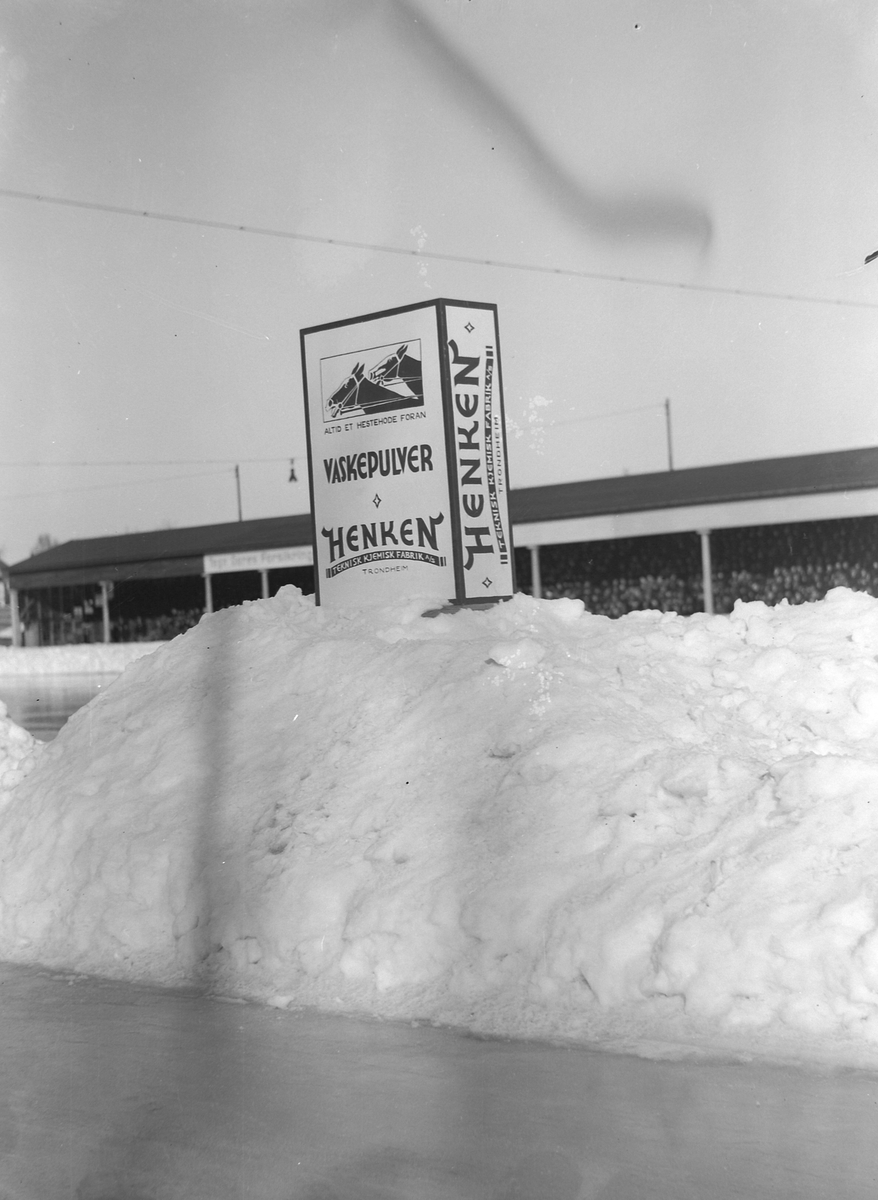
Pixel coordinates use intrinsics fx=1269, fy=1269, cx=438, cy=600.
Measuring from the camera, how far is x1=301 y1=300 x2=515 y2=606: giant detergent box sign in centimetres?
974

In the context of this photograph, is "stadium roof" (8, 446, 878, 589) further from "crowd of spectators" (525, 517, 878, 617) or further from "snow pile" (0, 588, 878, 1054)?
"snow pile" (0, 588, 878, 1054)


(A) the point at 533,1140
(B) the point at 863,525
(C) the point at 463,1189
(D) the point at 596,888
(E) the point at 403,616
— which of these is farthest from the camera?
(B) the point at 863,525

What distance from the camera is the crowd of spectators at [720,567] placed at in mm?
27223

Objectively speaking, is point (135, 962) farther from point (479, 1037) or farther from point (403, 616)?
point (403, 616)

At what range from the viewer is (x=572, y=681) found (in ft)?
23.2

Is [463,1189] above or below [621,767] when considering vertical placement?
below

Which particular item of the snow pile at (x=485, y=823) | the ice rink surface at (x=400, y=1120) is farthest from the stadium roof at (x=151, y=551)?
the ice rink surface at (x=400, y=1120)

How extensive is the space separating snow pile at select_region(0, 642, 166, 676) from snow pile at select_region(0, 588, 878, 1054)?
24.2 metres

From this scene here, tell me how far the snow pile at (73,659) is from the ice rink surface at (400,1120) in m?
27.3

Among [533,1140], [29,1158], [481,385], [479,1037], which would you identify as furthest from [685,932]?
[481,385]

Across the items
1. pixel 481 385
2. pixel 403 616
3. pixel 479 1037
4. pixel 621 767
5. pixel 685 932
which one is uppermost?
pixel 481 385

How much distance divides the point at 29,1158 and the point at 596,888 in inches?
96.3

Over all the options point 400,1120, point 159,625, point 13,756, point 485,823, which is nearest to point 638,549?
point 159,625

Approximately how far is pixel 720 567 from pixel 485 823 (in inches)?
967
